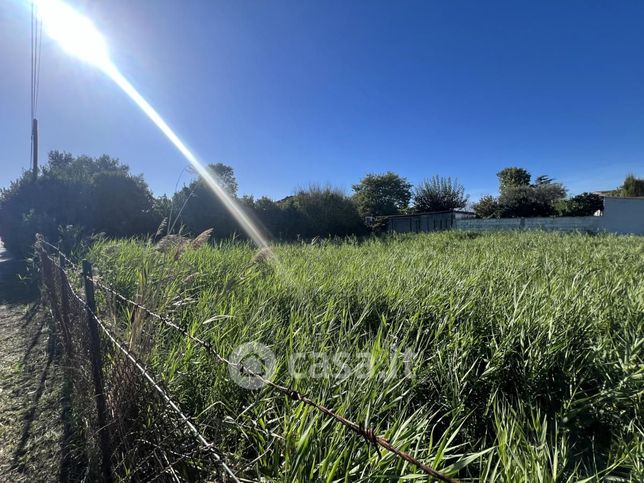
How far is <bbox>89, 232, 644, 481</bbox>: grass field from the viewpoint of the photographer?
1.32m

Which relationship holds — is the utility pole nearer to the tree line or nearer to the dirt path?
the tree line

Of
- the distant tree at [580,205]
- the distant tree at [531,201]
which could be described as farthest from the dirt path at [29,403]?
the distant tree at [580,205]

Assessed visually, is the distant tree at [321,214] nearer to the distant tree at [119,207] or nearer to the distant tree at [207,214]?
the distant tree at [207,214]

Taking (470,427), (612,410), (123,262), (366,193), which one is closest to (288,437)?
(470,427)

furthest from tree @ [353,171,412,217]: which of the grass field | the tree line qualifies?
the grass field

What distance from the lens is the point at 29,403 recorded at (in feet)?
8.84

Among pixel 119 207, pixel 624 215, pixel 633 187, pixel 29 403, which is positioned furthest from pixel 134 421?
pixel 633 187

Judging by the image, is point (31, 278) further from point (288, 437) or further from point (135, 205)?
point (135, 205)

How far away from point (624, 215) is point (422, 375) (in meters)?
26.1

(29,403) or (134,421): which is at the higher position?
(134,421)

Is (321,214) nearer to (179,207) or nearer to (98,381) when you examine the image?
(179,207)

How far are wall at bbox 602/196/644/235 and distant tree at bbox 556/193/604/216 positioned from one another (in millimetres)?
5340

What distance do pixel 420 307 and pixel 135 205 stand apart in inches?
617

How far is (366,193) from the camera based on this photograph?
116ft
